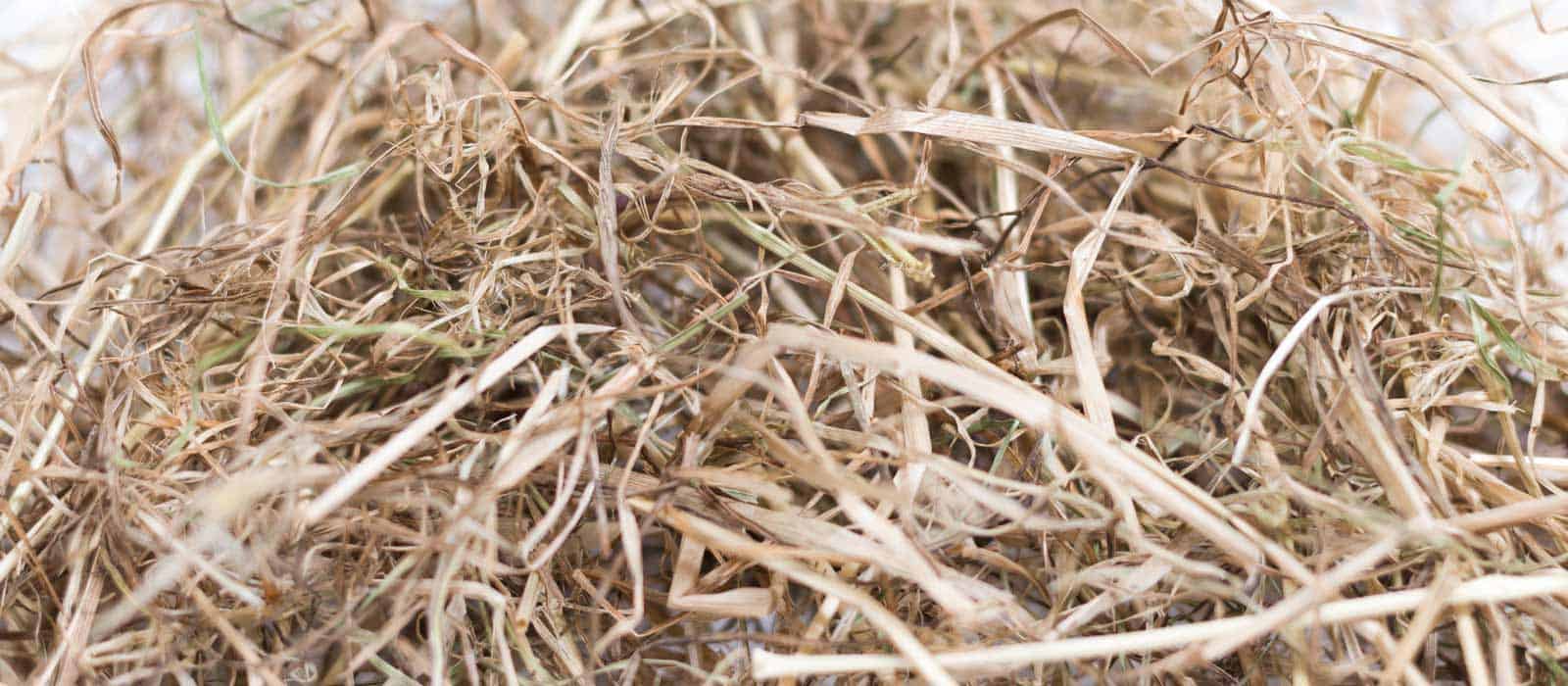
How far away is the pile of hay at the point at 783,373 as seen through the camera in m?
0.43

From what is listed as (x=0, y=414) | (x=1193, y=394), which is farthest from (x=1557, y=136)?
(x=0, y=414)

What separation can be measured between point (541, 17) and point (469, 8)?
49mm

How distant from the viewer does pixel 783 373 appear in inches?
18.0

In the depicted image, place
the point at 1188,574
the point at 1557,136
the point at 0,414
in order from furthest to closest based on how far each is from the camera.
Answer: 1. the point at 1557,136
2. the point at 0,414
3. the point at 1188,574

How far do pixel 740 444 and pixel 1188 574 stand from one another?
22 centimetres

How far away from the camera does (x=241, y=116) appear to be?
0.62 meters

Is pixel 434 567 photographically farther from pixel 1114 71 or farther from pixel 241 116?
pixel 1114 71

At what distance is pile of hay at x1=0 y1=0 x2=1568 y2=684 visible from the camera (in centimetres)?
43

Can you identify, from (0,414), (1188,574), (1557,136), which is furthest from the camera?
(1557,136)

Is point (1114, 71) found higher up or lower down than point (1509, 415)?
higher up

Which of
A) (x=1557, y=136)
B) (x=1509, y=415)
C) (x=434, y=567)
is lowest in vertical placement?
(x=434, y=567)

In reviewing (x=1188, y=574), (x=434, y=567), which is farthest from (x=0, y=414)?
(x=1188, y=574)

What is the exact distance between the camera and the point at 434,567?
49 centimetres

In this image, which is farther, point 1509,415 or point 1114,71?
point 1114,71
